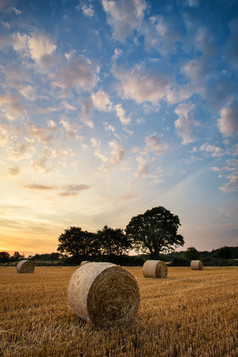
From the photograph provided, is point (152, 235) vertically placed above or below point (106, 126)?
below

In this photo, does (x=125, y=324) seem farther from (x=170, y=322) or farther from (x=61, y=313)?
(x=61, y=313)

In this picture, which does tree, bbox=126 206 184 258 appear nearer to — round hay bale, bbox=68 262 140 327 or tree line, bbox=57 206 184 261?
tree line, bbox=57 206 184 261

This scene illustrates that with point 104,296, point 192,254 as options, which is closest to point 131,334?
point 104,296

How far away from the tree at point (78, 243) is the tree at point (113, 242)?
2835mm

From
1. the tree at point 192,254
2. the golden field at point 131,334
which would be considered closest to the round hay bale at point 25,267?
the golden field at point 131,334

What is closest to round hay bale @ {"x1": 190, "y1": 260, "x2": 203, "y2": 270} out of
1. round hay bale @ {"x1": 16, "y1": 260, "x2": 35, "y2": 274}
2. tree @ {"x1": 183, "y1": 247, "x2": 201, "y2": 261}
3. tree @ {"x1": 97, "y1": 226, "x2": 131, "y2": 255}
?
round hay bale @ {"x1": 16, "y1": 260, "x2": 35, "y2": 274}

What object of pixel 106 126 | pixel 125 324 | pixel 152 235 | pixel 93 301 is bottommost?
pixel 125 324

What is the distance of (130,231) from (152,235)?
5422mm

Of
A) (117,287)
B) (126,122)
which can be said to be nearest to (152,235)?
(126,122)

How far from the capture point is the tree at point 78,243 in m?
47.6

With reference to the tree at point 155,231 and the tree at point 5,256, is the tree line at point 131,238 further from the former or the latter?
the tree at point 5,256

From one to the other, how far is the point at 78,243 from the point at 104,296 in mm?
46232

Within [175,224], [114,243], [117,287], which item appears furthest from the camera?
[114,243]

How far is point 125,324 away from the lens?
4160 mm
